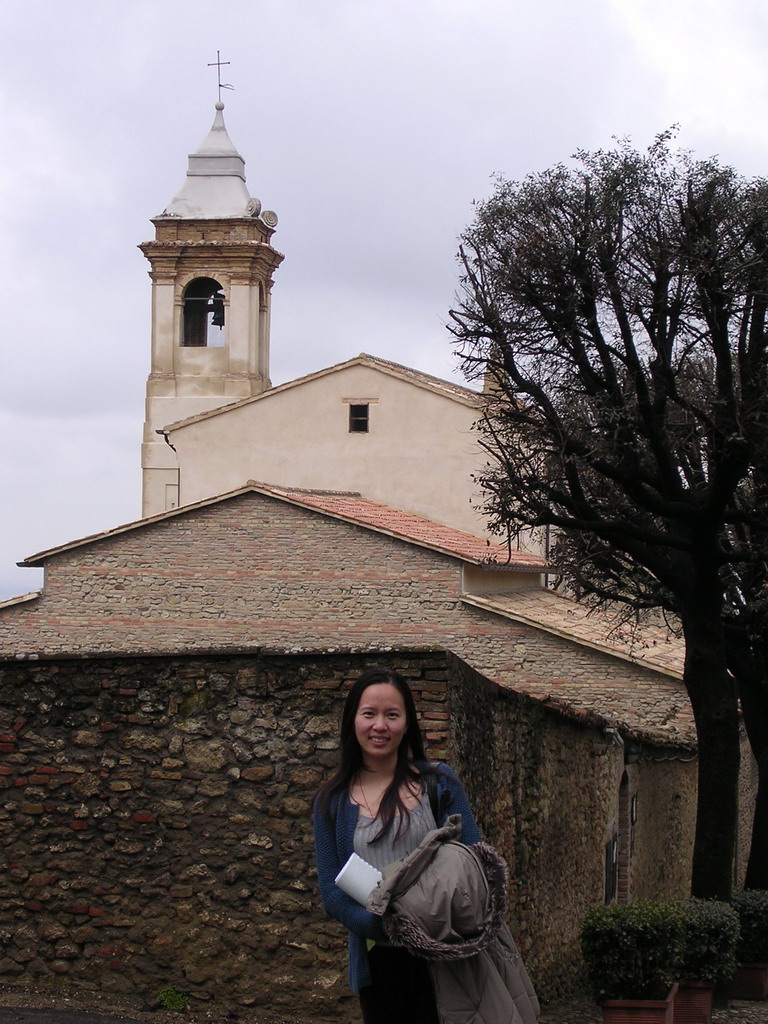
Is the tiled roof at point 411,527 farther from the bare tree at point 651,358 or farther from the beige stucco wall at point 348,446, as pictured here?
the bare tree at point 651,358

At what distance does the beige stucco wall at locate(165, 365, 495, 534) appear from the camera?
30.8m

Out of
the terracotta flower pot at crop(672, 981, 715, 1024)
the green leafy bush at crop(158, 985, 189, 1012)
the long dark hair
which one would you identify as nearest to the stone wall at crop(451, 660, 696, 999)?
the terracotta flower pot at crop(672, 981, 715, 1024)

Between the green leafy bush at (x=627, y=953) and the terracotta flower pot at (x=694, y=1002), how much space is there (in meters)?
1.09

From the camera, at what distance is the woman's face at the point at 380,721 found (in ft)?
16.0

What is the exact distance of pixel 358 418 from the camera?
31484 mm

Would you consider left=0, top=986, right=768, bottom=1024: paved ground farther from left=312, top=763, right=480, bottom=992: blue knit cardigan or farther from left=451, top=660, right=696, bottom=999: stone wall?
left=312, top=763, right=480, bottom=992: blue knit cardigan

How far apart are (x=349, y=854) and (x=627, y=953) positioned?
→ 4.68m

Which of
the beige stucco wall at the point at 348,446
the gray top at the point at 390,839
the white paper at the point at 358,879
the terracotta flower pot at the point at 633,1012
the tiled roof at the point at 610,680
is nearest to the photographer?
the white paper at the point at 358,879

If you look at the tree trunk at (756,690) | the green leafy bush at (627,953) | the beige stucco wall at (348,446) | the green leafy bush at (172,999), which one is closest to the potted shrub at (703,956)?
the green leafy bush at (627,953)

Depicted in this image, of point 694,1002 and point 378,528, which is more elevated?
point 378,528

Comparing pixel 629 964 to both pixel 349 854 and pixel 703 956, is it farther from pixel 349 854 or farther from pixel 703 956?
pixel 349 854

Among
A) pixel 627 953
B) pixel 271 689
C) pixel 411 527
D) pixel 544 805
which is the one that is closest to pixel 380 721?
pixel 271 689

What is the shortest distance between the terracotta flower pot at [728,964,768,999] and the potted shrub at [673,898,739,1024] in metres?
2.00

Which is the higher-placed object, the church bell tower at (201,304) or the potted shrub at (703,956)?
the church bell tower at (201,304)
